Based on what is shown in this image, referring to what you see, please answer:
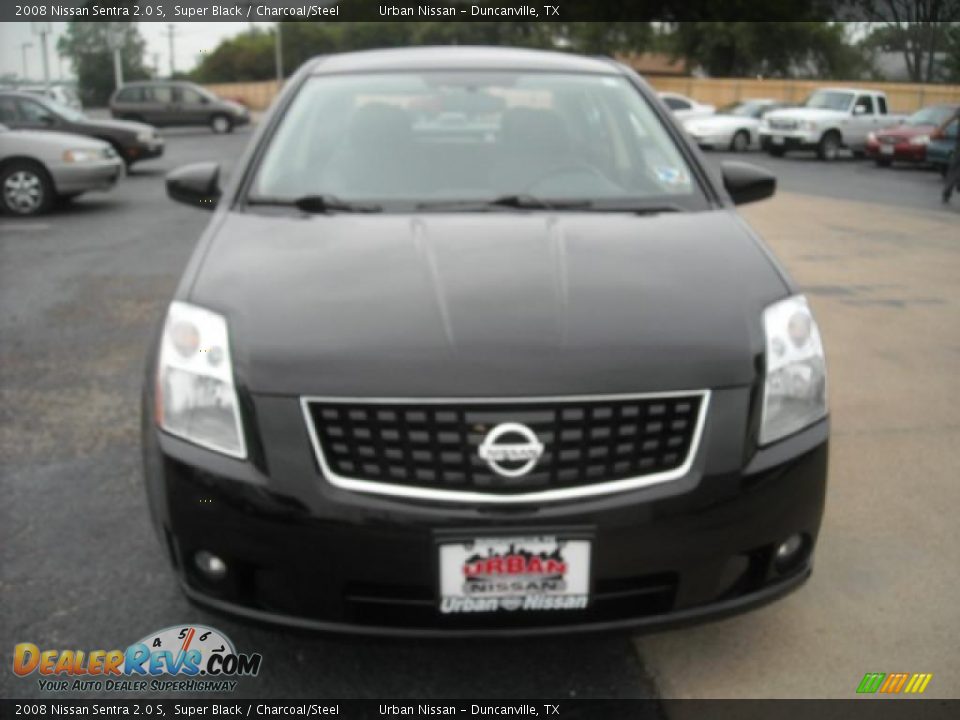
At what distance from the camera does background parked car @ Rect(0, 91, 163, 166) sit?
15.3m

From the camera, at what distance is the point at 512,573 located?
217cm

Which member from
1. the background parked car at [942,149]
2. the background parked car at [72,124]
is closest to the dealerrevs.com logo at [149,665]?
the background parked car at [72,124]

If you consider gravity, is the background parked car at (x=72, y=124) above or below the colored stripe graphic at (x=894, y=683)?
above

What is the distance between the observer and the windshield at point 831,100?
26.0 metres

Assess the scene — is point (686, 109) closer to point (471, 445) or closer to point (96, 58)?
point (471, 445)

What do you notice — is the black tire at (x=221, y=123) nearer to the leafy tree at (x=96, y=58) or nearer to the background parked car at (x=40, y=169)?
the background parked car at (x=40, y=169)

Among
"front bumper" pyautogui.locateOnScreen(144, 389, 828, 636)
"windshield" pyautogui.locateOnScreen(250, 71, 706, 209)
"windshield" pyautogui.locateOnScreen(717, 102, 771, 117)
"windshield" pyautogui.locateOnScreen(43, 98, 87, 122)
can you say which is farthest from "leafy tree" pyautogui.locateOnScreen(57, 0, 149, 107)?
"front bumper" pyautogui.locateOnScreen(144, 389, 828, 636)

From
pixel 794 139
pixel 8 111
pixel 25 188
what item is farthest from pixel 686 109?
pixel 25 188

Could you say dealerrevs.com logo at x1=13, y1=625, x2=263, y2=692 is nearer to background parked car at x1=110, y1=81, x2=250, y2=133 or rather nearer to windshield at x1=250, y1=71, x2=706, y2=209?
windshield at x1=250, y1=71, x2=706, y2=209

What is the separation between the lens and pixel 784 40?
163ft

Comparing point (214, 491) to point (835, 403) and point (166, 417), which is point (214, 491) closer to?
point (166, 417)

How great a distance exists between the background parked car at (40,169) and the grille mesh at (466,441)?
37.3ft

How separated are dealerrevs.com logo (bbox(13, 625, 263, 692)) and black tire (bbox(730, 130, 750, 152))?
2623 cm

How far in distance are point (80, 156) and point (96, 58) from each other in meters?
76.8
